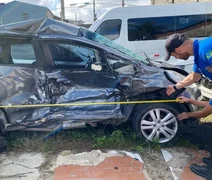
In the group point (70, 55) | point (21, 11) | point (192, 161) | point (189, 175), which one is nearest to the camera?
point (189, 175)

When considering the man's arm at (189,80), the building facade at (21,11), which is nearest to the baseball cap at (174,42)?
the man's arm at (189,80)

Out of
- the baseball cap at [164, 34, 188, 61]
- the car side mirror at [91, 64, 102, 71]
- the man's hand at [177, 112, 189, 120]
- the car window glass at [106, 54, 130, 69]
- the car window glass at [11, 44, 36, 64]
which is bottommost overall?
the man's hand at [177, 112, 189, 120]

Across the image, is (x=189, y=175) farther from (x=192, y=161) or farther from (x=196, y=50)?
(x=196, y=50)

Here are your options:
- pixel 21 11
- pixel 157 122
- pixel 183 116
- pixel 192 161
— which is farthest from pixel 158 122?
pixel 21 11

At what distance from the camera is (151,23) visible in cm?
882

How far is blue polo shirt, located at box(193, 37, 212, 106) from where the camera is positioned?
2912 millimetres

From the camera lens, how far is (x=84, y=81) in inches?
156

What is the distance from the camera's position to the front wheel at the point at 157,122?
3908mm

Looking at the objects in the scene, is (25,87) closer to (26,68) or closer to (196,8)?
(26,68)

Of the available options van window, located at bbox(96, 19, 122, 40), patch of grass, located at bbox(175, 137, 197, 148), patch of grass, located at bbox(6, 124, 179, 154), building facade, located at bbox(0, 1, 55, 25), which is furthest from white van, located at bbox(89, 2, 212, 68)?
building facade, located at bbox(0, 1, 55, 25)

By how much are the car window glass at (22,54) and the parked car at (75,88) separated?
14 millimetres

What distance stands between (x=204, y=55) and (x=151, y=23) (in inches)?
242

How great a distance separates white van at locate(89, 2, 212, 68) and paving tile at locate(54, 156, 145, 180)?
5.59 meters

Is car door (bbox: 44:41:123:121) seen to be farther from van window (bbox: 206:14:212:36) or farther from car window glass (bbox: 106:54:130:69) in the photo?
van window (bbox: 206:14:212:36)
